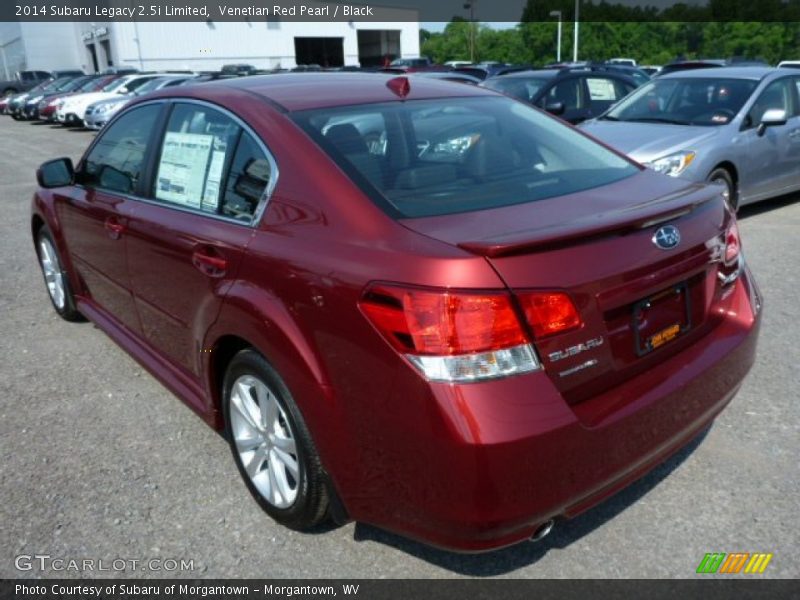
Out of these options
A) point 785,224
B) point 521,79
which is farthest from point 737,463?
point 521,79

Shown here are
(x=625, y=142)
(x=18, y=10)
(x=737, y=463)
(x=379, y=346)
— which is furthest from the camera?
(x=18, y=10)

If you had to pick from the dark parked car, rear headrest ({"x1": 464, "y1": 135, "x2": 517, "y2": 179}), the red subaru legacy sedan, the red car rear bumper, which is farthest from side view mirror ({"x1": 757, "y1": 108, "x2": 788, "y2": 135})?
the red car rear bumper

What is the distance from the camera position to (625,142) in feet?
23.0

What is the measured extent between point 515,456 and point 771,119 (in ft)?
22.3

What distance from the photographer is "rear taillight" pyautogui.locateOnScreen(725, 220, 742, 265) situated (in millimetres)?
2734

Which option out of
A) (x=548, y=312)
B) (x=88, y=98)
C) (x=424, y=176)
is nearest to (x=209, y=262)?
(x=424, y=176)

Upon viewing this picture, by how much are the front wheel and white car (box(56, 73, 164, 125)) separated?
2110cm

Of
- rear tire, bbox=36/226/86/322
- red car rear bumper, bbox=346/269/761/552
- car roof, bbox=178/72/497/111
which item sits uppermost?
car roof, bbox=178/72/497/111

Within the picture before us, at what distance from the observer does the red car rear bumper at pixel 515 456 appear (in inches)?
78.5

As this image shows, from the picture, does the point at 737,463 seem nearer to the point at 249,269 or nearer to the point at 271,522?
the point at 271,522

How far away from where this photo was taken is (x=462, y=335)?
6.59 ft

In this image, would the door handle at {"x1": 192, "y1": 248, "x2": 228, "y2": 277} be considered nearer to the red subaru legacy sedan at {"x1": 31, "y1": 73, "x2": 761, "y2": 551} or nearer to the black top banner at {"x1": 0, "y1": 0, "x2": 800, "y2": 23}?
the red subaru legacy sedan at {"x1": 31, "y1": 73, "x2": 761, "y2": 551}

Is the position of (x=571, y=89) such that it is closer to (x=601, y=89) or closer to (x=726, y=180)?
(x=601, y=89)

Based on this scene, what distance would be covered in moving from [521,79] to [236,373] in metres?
10.0
